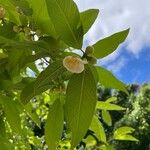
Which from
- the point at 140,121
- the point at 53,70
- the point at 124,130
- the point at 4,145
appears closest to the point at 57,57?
the point at 53,70

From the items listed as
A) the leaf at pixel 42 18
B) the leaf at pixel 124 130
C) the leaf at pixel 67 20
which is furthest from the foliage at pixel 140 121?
the leaf at pixel 67 20

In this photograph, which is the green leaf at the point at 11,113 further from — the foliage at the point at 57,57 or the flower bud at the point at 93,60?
the flower bud at the point at 93,60

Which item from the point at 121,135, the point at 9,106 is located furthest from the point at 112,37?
the point at 121,135

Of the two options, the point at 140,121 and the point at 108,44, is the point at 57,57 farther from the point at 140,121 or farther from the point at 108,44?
the point at 140,121

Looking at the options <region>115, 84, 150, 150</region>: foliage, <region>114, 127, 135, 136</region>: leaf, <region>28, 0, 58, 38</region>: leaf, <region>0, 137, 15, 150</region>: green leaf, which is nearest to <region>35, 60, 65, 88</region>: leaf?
<region>28, 0, 58, 38</region>: leaf

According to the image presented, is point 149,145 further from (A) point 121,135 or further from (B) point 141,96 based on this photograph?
(A) point 121,135

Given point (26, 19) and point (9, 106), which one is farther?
point (9, 106)
